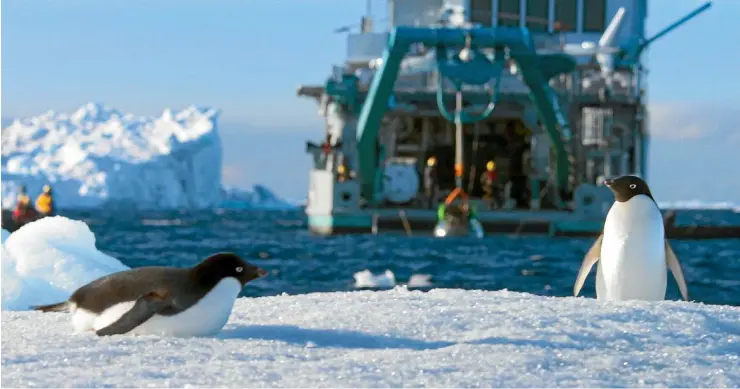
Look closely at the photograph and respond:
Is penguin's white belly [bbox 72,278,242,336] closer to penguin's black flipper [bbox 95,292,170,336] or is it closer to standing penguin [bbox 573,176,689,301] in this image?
penguin's black flipper [bbox 95,292,170,336]

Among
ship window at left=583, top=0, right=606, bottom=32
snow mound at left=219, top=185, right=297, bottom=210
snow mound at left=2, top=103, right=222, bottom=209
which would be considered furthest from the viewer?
snow mound at left=219, top=185, right=297, bottom=210

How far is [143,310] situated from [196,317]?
235 millimetres

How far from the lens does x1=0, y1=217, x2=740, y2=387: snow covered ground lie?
455 cm

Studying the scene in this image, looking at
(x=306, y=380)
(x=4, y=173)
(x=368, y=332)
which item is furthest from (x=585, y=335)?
(x=4, y=173)

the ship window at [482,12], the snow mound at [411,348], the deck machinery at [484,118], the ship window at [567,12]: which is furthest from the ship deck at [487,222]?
the snow mound at [411,348]

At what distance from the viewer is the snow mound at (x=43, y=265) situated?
8.88 m

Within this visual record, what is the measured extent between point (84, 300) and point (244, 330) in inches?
29.9

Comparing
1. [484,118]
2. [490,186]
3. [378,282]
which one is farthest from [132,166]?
[378,282]

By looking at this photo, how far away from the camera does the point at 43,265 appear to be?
8.96 metres

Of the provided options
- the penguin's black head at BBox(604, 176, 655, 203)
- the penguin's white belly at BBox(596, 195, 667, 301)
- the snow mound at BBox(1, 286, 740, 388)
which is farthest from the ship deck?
the snow mound at BBox(1, 286, 740, 388)

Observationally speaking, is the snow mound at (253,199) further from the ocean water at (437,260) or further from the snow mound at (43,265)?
the snow mound at (43,265)

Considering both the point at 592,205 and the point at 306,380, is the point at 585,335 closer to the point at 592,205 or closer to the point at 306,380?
the point at 306,380

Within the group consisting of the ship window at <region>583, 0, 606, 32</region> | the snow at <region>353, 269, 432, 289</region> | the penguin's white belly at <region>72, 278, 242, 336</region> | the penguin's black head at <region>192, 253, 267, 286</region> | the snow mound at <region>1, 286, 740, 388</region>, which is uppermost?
the ship window at <region>583, 0, 606, 32</region>

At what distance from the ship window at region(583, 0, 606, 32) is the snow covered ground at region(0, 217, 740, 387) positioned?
128 feet
